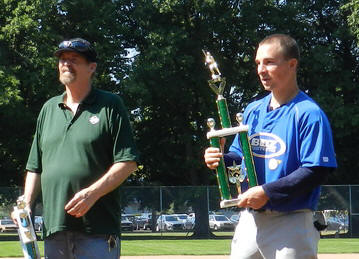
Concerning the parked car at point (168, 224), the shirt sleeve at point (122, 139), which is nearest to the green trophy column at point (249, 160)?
the shirt sleeve at point (122, 139)

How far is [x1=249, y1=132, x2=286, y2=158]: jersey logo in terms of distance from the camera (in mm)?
4434

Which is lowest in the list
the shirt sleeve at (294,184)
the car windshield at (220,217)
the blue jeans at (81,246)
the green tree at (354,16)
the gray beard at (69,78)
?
the car windshield at (220,217)

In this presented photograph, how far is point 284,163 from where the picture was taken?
4.41 m

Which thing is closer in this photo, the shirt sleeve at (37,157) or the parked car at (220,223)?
the shirt sleeve at (37,157)

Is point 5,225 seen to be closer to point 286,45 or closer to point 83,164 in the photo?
point 83,164

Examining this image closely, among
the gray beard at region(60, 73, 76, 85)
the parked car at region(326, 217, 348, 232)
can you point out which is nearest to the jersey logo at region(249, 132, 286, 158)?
the gray beard at region(60, 73, 76, 85)

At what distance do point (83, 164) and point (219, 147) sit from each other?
0.89 meters

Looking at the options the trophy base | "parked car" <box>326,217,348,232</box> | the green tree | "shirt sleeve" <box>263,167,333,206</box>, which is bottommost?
"parked car" <box>326,217,348,232</box>

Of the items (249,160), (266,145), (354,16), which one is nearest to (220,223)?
(354,16)

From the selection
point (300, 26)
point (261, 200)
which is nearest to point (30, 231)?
point (261, 200)

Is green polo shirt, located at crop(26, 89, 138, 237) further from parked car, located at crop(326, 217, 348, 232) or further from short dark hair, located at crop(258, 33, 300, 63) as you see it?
parked car, located at crop(326, 217, 348, 232)

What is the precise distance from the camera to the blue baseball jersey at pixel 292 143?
4.30m

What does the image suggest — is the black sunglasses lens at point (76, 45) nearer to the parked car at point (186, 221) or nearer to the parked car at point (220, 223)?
the parked car at point (220, 223)

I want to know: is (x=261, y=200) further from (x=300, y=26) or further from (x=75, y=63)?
(x=300, y=26)
